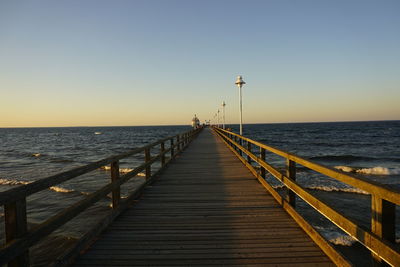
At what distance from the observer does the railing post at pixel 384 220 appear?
6.16 feet

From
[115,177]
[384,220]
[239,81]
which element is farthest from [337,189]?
[384,220]

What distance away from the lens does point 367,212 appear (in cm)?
841

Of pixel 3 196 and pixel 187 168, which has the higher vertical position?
pixel 3 196

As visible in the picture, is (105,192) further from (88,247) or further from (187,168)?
(187,168)

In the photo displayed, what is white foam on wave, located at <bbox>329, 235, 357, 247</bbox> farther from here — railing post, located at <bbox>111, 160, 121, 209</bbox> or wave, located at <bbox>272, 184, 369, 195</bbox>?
railing post, located at <bbox>111, 160, 121, 209</bbox>

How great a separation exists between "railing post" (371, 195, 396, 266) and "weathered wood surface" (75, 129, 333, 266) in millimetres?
1025

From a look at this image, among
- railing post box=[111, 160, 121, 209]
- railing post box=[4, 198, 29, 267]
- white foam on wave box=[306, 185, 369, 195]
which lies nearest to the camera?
railing post box=[4, 198, 29, 267]

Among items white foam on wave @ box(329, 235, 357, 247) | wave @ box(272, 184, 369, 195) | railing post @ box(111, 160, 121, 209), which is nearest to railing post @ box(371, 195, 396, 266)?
railing post @ box(111, 160, 121, 209)

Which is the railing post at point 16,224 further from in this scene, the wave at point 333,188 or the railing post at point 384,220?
the wave at point 333,188

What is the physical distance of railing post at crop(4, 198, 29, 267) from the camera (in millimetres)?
2008

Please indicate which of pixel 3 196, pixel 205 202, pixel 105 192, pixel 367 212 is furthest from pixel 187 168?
pixel 3 196

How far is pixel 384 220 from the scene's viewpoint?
1906mm

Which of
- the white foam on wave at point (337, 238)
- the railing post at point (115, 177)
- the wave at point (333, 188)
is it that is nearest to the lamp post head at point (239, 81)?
the wave at point (333, 188)

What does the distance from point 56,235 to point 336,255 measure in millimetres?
6630
